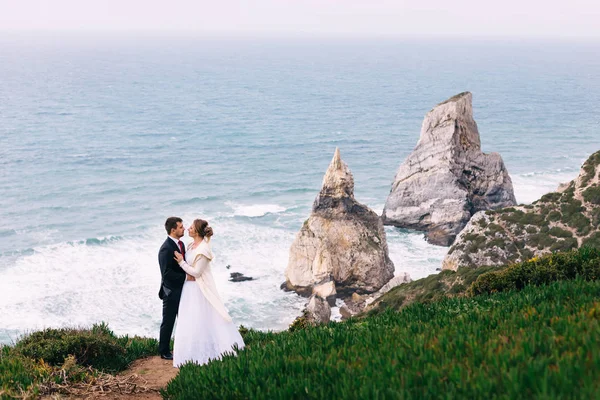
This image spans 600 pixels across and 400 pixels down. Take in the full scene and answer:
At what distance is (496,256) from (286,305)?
595 inches

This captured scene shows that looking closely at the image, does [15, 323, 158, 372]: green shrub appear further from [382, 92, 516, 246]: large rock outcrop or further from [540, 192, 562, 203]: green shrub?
[382, 92, 516, 246]: large rock outcrop

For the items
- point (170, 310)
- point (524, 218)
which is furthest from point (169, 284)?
point (524, 218)

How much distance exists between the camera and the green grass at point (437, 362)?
5660 millimetres

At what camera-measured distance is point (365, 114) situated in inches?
5758

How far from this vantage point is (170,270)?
36.5ft

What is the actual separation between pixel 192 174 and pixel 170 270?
76.9m

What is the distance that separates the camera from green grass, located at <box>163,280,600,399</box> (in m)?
5.66

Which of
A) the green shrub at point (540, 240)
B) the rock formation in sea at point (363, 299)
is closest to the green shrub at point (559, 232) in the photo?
the green shrub at point (540, 240)

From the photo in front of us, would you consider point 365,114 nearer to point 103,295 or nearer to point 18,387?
point 103,295

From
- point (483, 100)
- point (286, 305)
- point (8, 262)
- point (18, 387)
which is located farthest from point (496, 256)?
point (483, 100)

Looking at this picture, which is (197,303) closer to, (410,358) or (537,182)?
(410,358)

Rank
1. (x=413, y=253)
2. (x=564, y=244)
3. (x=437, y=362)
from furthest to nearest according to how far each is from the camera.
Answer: (x=413, y=253) < (x=564, y=244) < (x=437, y=362)

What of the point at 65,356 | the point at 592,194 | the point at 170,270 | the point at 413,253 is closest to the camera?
the point at 65,356

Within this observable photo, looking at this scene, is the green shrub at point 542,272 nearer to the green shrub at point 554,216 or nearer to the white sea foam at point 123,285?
the green shrub at point 554,216
